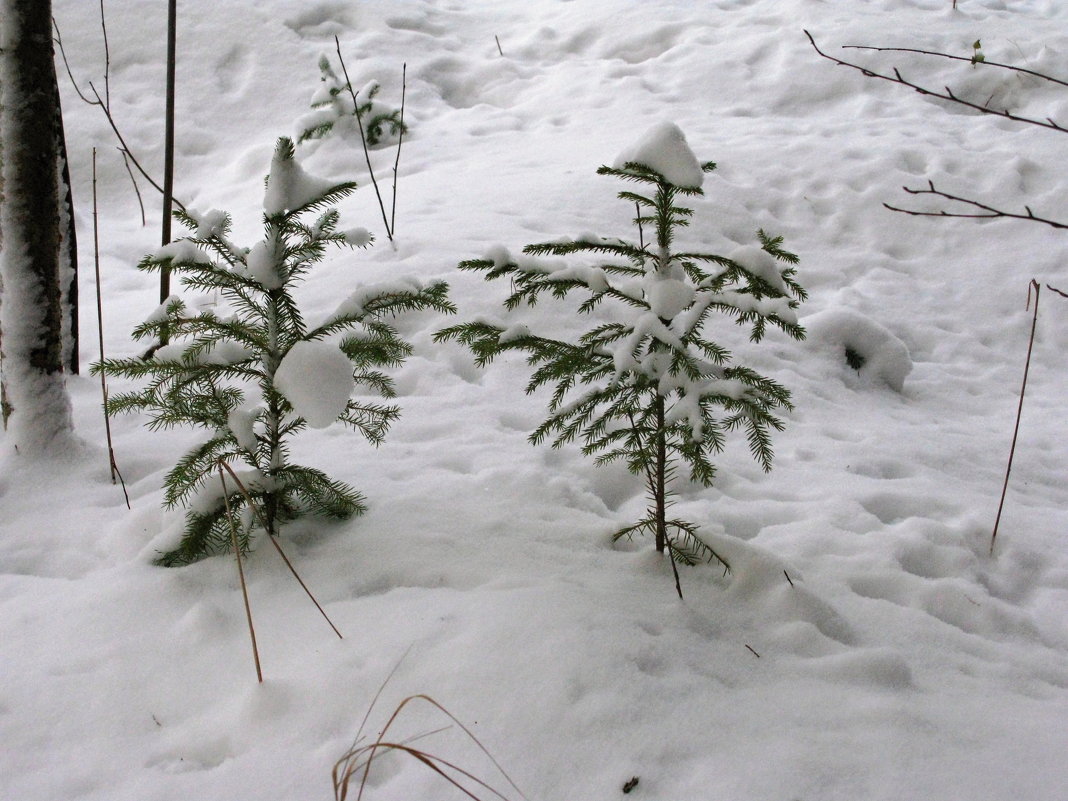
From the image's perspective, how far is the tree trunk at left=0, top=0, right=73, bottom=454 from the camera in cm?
279

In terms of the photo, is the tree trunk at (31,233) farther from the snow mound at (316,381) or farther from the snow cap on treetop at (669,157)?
the snow cap on treetop at (669,157)

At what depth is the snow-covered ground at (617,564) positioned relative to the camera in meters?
1.71

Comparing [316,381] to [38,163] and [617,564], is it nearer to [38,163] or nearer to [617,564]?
[617,564]

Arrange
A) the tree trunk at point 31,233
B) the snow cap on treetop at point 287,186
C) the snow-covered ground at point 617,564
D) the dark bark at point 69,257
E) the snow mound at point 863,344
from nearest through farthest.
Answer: the snow-covered ground at point 617,564, the snow cap on treetop at point 287,186, the tree trunk at point 31,233, the dark bark at point 69,257, the snow mound at point 863,344

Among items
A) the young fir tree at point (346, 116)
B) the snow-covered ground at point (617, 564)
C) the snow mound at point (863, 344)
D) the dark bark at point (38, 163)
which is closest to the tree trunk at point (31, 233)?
the dark bark at point (38, 163)

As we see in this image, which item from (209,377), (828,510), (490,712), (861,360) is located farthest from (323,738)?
(861,360)

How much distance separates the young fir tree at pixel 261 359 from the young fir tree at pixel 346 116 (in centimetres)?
539

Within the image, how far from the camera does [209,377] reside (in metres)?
2.19

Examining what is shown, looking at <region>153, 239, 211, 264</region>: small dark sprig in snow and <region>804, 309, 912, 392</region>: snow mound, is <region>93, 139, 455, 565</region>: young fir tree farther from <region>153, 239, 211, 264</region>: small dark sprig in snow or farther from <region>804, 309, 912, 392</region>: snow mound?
<region>804, 309, 912, 392</region>: snow mound

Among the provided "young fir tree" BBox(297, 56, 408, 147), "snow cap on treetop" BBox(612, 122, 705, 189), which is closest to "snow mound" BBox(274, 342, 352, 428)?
"snow cap on treetop" BBox(612, 122, 705, 189)

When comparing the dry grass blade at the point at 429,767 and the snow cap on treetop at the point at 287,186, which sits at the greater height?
the snow cap on treetop at the point at 287,186

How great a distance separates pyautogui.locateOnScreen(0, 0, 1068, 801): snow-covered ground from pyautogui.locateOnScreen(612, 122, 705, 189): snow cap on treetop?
120 cm

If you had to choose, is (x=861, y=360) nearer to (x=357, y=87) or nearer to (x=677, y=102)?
(x=677, y=102)

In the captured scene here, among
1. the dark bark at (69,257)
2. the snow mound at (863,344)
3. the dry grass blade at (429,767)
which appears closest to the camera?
the dry grass blade at (429,767)
